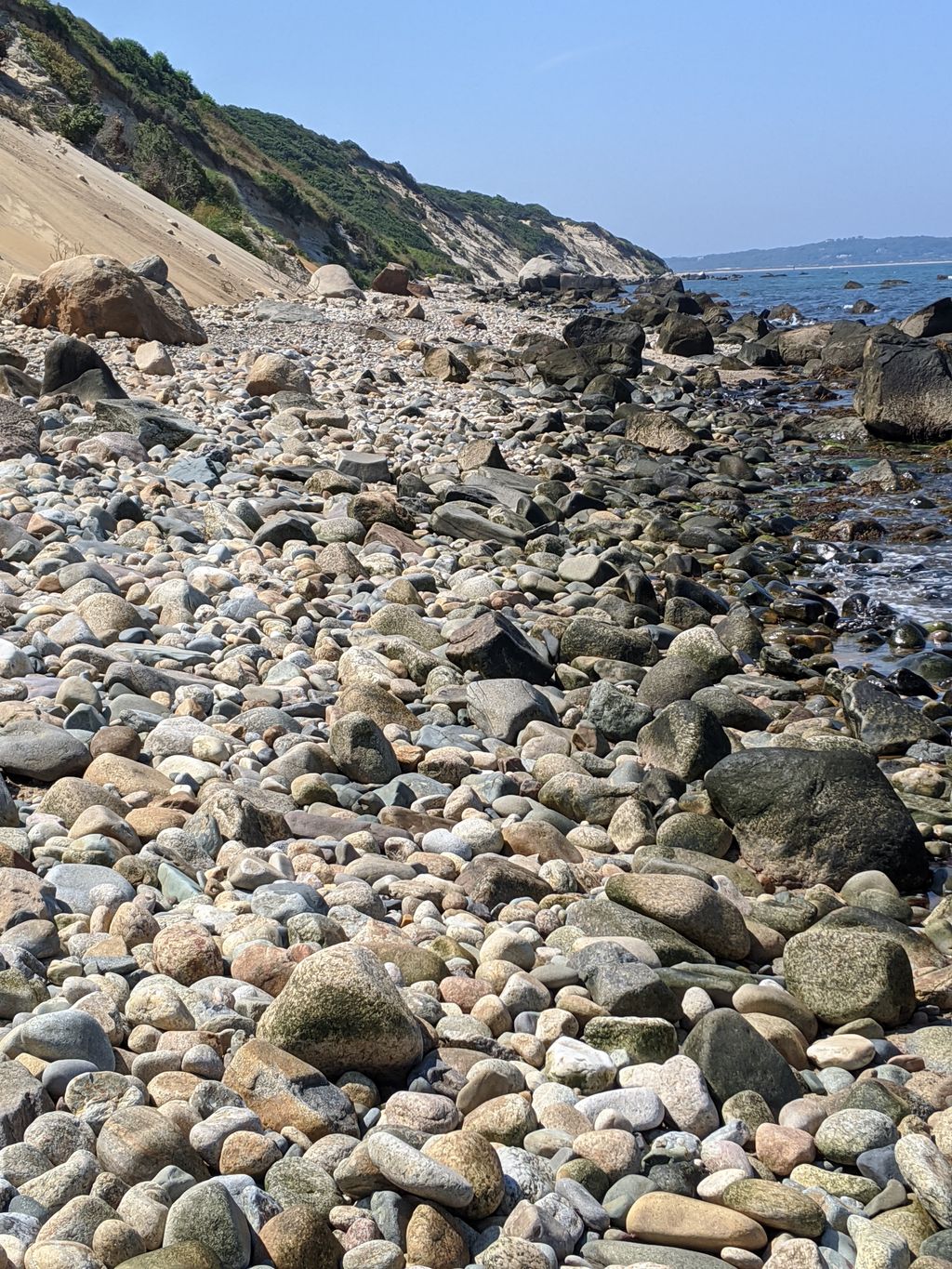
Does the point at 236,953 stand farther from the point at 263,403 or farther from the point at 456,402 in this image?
the point at 456,402

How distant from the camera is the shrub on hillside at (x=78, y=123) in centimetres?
2669

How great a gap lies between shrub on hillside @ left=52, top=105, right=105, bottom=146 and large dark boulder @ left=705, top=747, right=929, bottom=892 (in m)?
25.9

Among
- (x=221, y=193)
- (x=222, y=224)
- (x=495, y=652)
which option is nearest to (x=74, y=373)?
(x=495, y=652)

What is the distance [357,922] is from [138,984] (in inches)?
31.6

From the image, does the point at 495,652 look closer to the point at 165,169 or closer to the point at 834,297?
the point at 165,169

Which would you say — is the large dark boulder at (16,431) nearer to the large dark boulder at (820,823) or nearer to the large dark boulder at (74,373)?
the large dark boulder at (74,373)

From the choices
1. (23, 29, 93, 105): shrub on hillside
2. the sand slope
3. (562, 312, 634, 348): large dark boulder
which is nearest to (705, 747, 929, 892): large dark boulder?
the sand slope

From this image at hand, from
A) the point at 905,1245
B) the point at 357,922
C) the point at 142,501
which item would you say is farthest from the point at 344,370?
the point at 905,1245

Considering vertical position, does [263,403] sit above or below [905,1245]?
above

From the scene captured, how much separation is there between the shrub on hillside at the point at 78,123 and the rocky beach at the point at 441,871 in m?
17.8

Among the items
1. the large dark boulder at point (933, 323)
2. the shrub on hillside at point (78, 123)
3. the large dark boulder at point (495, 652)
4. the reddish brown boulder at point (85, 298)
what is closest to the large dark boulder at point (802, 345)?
the large dark boulder at point (933, 323)

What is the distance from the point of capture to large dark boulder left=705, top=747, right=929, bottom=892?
17.7 feet

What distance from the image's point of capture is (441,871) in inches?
174

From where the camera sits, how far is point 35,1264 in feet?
7.28
